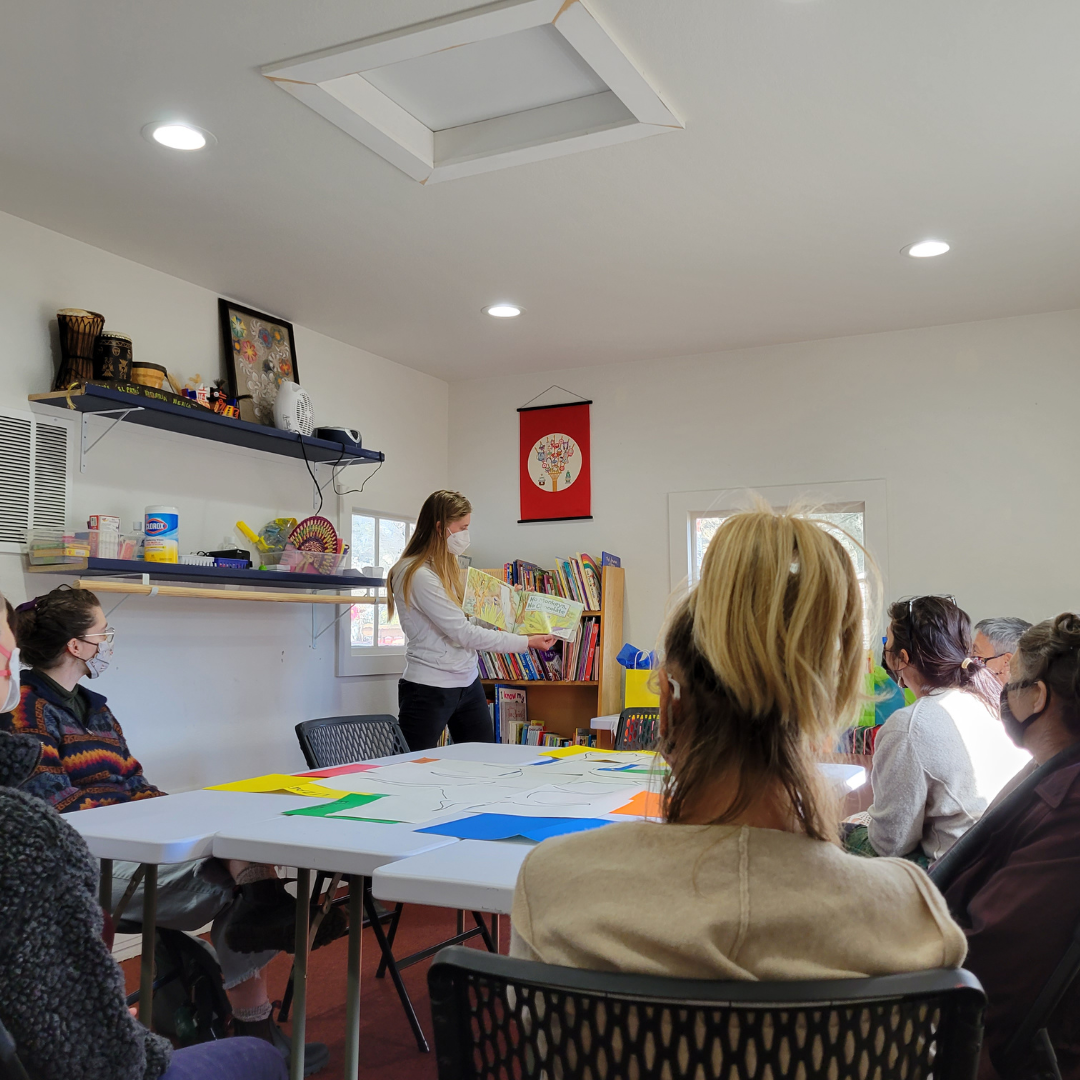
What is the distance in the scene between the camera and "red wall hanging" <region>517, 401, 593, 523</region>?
5270mm

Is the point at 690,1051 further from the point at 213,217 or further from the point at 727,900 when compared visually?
the point at 213,217

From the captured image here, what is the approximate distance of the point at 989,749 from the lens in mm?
2055

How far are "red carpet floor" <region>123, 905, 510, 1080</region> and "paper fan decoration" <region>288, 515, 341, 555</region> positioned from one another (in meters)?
1.53

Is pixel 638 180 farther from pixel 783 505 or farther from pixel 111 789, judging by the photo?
pixel 111 789

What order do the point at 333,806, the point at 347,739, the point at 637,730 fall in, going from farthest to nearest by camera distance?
the point at 637,730
the point at 347,739
the point at 333,806

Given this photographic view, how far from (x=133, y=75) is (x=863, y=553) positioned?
2.30m

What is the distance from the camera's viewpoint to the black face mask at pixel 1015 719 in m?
1.45

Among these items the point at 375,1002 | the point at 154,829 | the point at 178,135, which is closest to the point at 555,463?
the point at 178,135

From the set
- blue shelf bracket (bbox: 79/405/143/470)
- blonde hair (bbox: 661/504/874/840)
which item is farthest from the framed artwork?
blonde hair (bbox: 661/504/874/840)

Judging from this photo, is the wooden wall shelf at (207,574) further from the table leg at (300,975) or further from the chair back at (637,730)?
the table leg at (300,975)

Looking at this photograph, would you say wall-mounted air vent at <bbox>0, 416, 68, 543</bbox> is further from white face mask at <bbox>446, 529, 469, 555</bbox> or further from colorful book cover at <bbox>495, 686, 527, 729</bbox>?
colorful book cover at <bbox>495, 686, 527, 729</bbox>

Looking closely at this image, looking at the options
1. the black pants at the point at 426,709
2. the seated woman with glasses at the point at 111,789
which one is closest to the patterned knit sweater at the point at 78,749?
the seated woman with glasses at the point at 111,789

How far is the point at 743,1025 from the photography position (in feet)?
2.51

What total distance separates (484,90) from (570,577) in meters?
2.65
